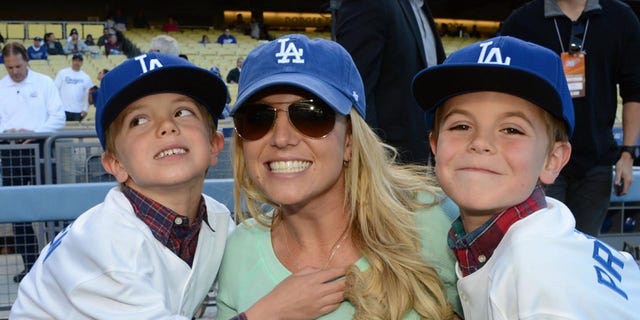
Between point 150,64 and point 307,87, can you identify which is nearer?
point 307,87

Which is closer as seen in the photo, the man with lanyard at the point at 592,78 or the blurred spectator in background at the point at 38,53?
the man with lanyard at the point at 592,78

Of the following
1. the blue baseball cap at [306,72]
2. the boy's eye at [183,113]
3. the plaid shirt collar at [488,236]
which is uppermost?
the blue baseball cap at [306,72]

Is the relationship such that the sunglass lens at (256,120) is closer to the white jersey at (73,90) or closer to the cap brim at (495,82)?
the cap brim at (495,82)

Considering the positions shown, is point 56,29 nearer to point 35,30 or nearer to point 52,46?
point 35,30

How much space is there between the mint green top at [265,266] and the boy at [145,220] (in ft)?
0.30

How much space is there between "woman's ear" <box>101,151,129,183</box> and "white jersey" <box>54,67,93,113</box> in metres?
9.79

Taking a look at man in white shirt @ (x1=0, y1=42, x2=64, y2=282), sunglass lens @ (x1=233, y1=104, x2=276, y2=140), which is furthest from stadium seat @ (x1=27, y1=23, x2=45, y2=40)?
sunglass lens @ (x1=233, y1=104, x2=276, y2=140)

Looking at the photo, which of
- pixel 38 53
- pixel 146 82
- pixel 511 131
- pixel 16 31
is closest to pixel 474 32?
pixel 16 31

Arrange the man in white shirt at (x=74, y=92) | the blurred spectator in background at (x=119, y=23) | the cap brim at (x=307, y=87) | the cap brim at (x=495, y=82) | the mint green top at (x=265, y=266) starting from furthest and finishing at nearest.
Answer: the blurred spectator in background at (x=119, y=23), the man in white shirt at (x=74, y=92), the mint green top at (x=265, y=266), the cap brim at (x=307, y=87), the cap brim at (x=495, y=82)

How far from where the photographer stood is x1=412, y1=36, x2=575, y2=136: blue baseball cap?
177 centimetres

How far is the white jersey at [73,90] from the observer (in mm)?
11688

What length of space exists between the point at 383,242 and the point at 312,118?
46 centimetres

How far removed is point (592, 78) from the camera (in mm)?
3354

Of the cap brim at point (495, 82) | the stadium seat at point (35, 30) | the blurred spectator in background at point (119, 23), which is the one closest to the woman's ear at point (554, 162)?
the cap brim at point (495, 82)
